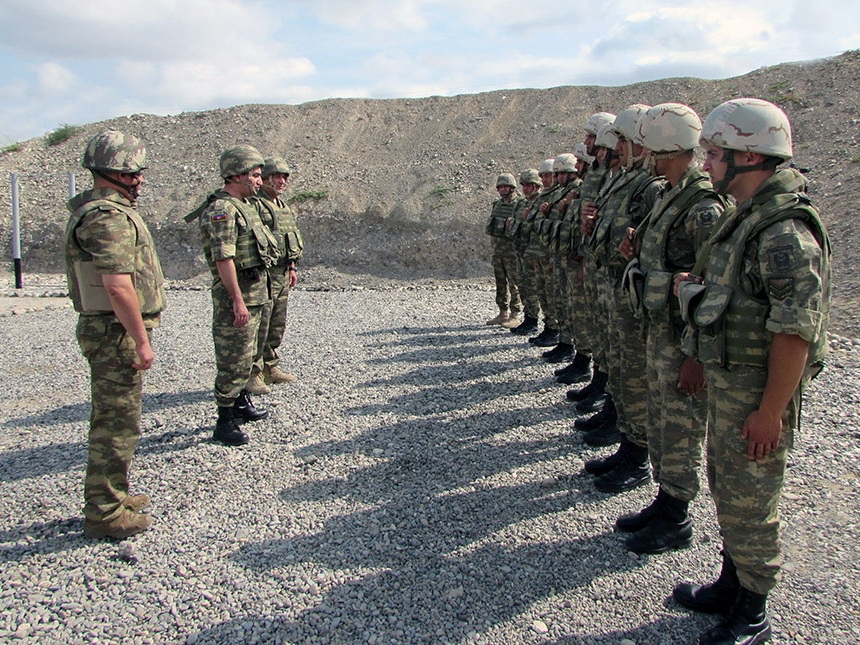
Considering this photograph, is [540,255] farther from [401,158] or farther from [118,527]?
[401,158]

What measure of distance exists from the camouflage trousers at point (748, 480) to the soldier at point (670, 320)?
539mm

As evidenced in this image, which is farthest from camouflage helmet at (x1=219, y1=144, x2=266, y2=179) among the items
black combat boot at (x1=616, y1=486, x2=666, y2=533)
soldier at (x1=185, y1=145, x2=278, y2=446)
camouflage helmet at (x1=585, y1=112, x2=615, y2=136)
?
black combat boot at (x1=616, y1=486, x2=666, y2=533)

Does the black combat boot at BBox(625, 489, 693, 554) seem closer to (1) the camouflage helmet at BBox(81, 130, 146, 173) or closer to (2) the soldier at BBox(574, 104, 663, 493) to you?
(2) the soldier at BBox(574, 104, 663, 493)

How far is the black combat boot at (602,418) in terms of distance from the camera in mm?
5305

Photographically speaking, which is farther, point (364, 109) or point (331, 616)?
point (364, 109)

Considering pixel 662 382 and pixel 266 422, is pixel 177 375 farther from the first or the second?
pixel 662 382

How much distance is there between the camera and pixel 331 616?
10.1 ft

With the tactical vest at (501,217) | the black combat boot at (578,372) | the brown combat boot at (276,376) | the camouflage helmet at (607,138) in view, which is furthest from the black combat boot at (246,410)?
the tactical vest at (501,217)

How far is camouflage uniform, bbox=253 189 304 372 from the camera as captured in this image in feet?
21.1

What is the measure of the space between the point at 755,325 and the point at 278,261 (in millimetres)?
4757

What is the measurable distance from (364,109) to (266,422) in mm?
23092

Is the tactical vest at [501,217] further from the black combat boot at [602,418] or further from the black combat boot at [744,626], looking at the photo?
the black combat boot at [744,626]

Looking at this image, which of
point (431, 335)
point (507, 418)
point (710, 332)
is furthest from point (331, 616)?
point (431, 335)

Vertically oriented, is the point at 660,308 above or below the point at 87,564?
above
